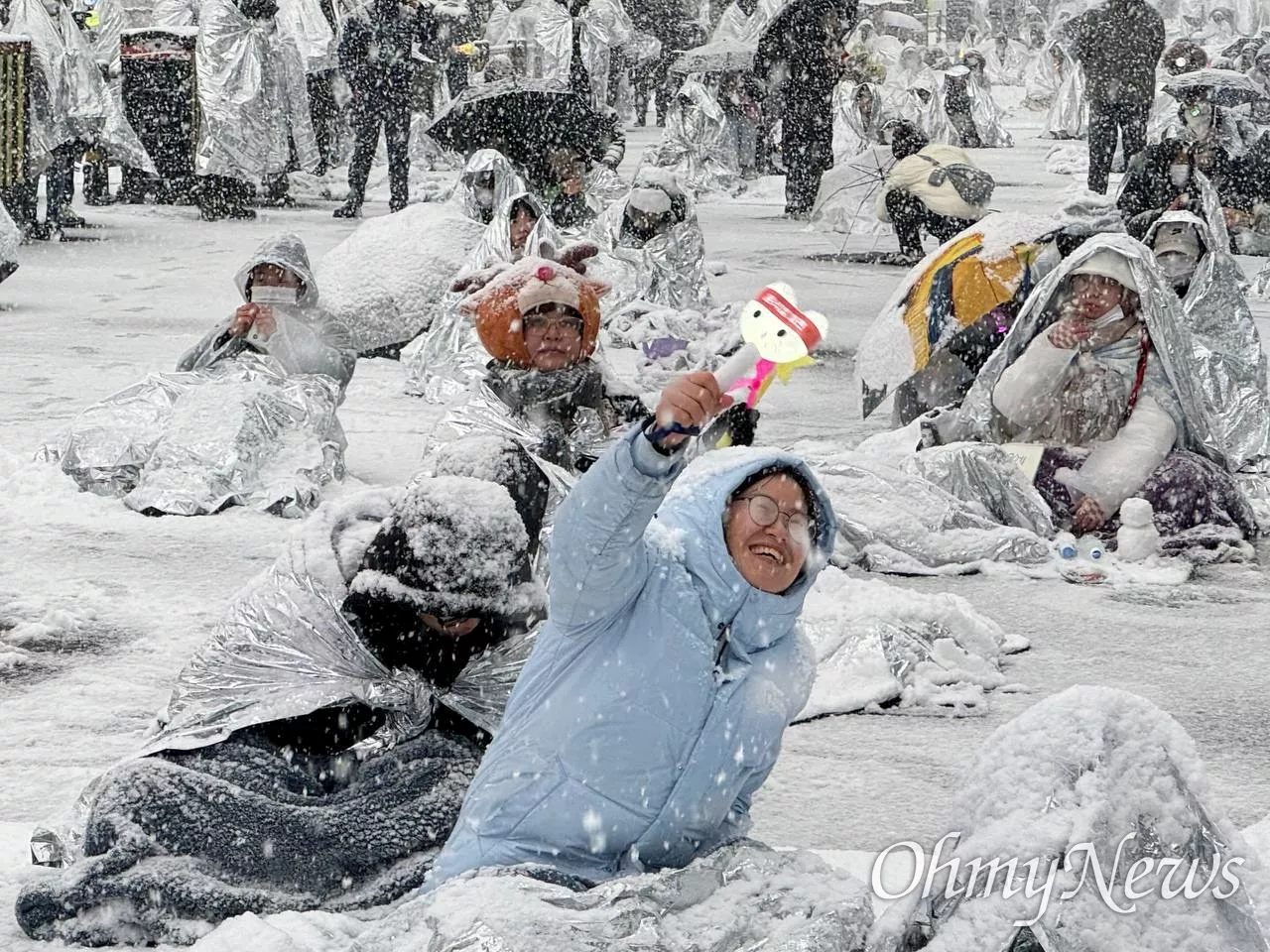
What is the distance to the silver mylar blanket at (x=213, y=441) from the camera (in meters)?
5.50

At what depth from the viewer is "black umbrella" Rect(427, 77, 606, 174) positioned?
905 centimetres

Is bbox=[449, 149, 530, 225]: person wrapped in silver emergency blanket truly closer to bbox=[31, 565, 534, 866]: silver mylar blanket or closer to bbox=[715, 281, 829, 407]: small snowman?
bbox=[31, 565, 534, 866]: silver mylar blanket

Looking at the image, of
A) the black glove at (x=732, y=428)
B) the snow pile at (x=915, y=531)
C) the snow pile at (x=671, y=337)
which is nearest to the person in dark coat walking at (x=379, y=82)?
the snow pile at (x=671, y=337)

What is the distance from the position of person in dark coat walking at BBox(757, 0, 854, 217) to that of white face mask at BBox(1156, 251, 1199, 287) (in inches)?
280

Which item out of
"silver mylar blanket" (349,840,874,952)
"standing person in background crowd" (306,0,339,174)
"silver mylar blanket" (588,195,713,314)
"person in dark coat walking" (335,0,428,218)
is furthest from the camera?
"standing person in background crowd" (306,0,339,174)

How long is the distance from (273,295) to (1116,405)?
268 cm

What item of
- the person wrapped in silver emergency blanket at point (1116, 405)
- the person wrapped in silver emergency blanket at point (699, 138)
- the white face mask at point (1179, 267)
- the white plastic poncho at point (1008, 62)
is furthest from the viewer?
the white plastic poncho at point (1008, 62)

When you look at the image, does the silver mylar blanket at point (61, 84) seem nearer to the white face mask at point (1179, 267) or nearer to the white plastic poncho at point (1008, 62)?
the white face mask at point (1179, 267)

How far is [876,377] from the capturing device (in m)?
6.27

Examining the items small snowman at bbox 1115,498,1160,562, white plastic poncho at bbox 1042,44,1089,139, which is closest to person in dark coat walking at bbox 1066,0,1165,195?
white plastic poncho at bbox 1042,44,1089,139

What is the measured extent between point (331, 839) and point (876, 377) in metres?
3.85

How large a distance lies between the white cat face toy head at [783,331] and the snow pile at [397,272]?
5431mm

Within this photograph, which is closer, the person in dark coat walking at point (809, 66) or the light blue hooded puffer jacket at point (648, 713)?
the light blue hooded puffer jacket at point (648, 713)

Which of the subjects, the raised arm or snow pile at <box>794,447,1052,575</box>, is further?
snow pile at <box>794,447,1052,575</box>
